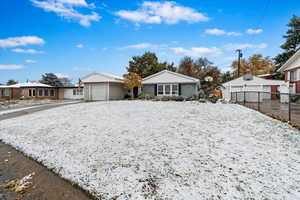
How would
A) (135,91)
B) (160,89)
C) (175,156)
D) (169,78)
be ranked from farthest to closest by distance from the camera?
(135,91) < (160,89) < (169,78) < (175,156)

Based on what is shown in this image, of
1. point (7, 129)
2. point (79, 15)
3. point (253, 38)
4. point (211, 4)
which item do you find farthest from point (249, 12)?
point (7, 129)

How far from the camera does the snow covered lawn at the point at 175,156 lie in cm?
281

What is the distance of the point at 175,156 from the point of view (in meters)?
3.79

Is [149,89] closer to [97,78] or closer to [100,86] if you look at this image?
[100,86]

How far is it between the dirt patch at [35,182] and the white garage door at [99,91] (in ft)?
51.2

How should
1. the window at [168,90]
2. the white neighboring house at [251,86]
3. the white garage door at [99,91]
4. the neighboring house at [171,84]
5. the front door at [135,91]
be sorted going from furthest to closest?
the front door at [135,91]
the white garage door at [99,91]
the window at [168,90]
the neighboring house at [171,84]
the white neighboring house at [251,86]

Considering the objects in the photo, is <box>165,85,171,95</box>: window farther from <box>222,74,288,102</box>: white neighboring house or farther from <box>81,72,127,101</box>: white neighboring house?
<box>81,72,127,101</box>: white neighboring house

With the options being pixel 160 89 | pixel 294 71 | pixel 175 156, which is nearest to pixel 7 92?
pixel 160 89

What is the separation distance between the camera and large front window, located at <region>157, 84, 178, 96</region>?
59.6ft

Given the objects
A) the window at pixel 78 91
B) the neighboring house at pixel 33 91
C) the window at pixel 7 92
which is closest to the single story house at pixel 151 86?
the window at pixel 78 91

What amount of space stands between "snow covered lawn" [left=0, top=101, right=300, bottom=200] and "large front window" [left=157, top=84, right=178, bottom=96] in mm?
11769

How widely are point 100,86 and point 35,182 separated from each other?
17906mm

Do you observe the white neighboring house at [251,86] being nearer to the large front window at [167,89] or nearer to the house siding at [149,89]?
the large front window at [167,89]

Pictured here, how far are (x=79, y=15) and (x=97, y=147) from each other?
11.7 metres
